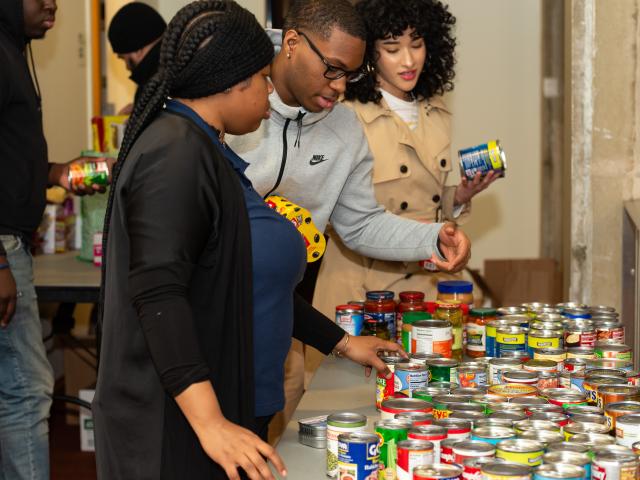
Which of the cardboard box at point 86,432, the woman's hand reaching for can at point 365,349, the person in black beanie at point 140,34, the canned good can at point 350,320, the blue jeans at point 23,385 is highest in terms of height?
the person in black beanie at point 140,34

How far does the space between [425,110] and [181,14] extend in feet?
6.24

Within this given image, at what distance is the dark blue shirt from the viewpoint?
1827 mm

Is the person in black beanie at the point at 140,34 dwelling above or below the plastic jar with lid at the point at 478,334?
above

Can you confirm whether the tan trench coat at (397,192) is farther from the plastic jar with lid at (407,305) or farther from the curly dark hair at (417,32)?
the plastic jar with lid at (407,305)

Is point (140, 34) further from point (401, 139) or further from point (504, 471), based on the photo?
point (504, 471)

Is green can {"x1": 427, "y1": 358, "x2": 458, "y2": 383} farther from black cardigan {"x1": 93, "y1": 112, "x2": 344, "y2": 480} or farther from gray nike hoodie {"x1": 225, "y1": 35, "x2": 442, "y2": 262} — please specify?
gray nike hoodie {"x1": 225, "y1": 35, "x2": 442, "y2": 262}

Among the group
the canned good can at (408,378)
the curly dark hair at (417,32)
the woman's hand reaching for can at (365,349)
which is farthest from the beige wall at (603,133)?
the canned good can at (408,378)

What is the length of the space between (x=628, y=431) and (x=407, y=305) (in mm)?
1135

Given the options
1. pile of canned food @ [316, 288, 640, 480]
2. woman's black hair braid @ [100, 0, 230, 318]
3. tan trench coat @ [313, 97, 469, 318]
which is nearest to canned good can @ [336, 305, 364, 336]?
pile of canned food @ [316, 288, 640, 480]

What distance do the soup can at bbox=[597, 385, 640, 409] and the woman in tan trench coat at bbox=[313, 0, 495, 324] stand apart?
4.69 feet

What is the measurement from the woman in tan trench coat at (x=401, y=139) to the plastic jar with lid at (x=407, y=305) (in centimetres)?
49

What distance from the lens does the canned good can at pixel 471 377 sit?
6.87 ft

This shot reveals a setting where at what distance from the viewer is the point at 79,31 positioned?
22.4 feet

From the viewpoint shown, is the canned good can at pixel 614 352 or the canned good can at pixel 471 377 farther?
the canned good can at pixel 614 352
